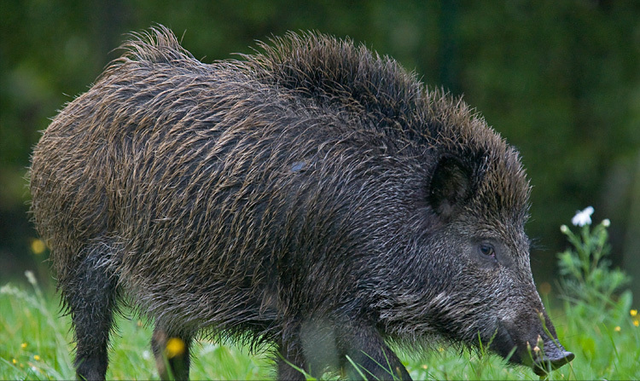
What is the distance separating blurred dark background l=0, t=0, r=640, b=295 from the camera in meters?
8.90

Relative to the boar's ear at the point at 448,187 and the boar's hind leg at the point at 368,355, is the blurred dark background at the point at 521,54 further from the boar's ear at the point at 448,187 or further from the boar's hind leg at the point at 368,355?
the boar's hind leg at the point at 368,355

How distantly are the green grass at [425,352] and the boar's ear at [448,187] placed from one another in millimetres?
673

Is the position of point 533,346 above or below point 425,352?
above

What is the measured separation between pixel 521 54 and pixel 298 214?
21.6ft

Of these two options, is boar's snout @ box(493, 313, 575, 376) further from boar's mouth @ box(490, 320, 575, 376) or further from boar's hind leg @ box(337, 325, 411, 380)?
boar's hind leg @ box(337, 325, 411, 380)

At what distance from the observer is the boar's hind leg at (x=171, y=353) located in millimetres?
3943

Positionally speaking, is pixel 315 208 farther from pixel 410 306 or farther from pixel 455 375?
pixel 455 375

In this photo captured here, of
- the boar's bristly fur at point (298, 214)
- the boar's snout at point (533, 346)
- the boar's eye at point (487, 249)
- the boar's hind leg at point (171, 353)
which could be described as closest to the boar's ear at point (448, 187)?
the boar's bristly fur at point (298, 214)

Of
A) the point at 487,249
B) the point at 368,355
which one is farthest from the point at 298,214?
the point at 487,249

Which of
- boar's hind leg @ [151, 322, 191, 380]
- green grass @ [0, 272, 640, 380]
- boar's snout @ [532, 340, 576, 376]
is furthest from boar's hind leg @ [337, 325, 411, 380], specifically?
boar's hind leg @ [151, 322, 191, 380]

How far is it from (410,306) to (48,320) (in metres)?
2.52

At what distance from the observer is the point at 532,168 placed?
906cm

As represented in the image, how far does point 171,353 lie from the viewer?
3.97 meters

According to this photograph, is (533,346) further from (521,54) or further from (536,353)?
(521,54)
